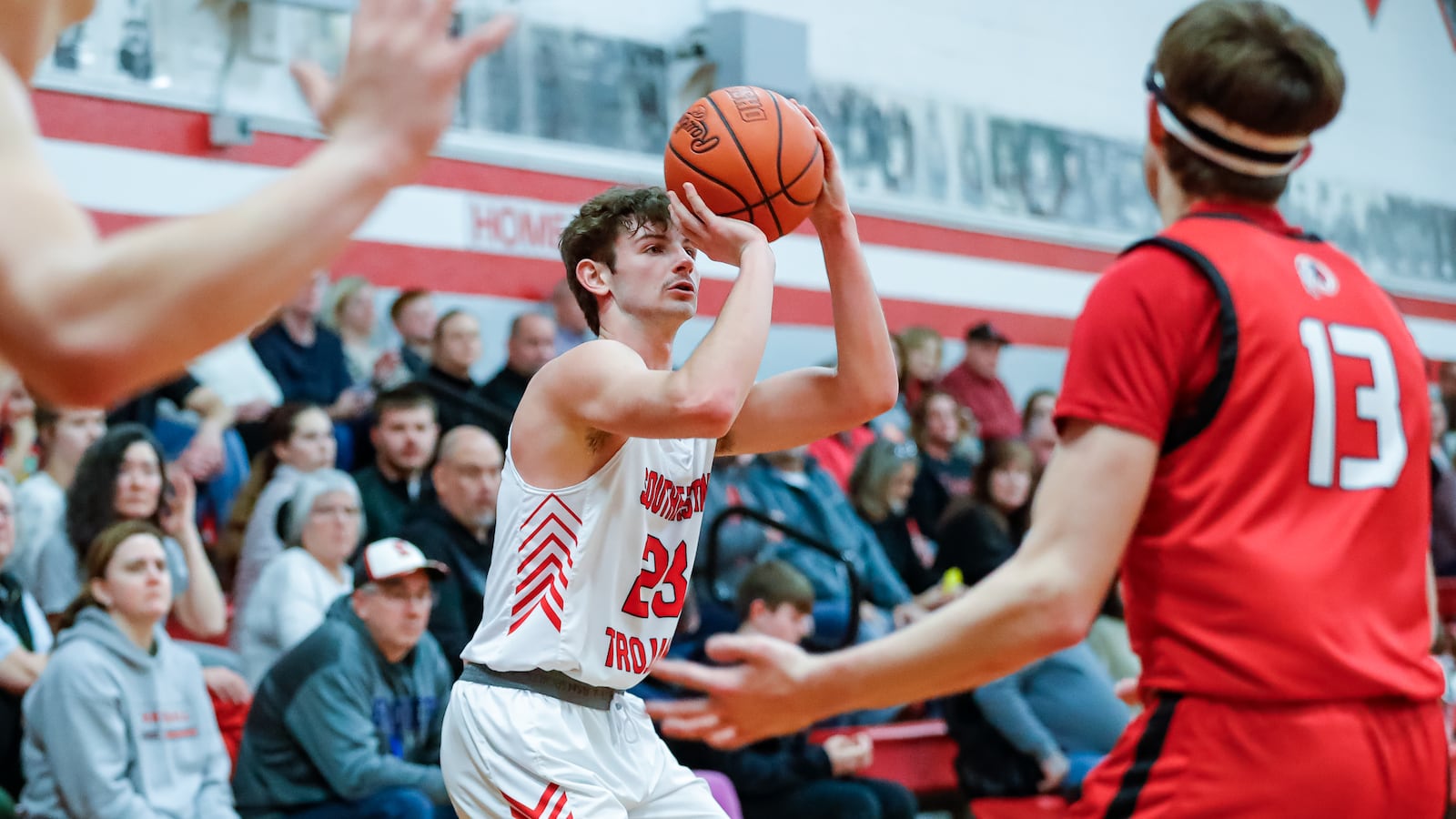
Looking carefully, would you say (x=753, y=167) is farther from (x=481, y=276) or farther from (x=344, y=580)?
(x=481, y=276)

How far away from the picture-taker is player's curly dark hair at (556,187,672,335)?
4336mm

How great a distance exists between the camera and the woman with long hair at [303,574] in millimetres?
6883

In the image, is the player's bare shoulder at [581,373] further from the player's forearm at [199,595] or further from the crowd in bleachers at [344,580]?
the player's forearm at [199,595]

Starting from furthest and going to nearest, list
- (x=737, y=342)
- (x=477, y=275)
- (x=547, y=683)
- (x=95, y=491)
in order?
(x=477, y=275) → (x=95, y=491) → (x=547, y=683) → (x=737, y=342)

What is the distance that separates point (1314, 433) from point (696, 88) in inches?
398

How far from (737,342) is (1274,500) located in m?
1.56

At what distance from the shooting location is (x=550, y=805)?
12.7 feet

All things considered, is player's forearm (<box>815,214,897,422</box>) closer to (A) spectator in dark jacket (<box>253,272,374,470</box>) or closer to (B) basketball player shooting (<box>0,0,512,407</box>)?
(B) basketball player shooting (<box>0,0,512,407</box>)

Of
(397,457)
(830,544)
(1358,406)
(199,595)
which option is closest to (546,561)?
(1358,406)

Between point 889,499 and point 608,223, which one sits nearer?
point 608,223

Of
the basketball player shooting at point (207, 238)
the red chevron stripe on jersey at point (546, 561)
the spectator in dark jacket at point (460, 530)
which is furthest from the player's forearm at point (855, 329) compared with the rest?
the spectator in dark jacket at point (460, 530)

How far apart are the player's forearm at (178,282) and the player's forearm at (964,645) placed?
115cm

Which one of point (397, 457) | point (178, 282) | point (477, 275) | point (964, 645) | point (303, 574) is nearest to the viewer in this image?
point (178, 282)

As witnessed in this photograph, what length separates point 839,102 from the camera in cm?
1313
